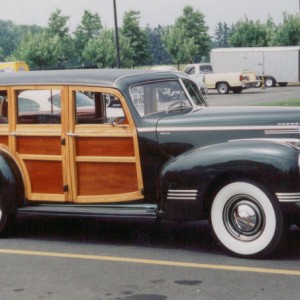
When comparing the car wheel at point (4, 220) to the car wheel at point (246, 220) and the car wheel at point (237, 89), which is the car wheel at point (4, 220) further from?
the car wheel at point (237, 89)

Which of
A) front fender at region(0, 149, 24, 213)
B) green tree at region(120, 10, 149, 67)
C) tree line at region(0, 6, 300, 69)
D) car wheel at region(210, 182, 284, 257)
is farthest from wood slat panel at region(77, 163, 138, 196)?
green tree at region(120, 10, 149, 67)

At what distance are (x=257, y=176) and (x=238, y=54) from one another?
46132 mm

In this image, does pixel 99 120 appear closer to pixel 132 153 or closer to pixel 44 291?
pixel 132 153

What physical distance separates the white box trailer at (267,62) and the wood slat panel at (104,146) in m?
44.4

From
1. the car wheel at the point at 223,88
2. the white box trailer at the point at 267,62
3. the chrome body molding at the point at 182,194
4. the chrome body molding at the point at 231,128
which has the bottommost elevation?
the chrome body molding at the point at 182,194

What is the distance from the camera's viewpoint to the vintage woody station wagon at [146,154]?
6.15 meters

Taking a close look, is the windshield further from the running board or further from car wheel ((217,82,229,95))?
car wheel ((217,82,229,95))

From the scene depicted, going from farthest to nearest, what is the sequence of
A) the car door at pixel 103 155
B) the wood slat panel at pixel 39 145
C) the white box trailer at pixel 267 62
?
the white box trailer at pixel 267 62 → the wood slat panel at pixel 39 145 → the car door at pixel 103 155

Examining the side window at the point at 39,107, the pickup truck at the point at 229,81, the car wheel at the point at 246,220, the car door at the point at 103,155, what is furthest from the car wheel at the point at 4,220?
the pickup truck at the point at 229,81

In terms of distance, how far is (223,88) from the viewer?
4319 cm

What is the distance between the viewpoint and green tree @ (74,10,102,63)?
79.7m

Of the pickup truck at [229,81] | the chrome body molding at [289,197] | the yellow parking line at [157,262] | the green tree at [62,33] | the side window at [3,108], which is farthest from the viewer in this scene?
the green tree at [62,33]

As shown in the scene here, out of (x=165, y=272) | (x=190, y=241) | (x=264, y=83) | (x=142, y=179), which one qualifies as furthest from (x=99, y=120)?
(x=264, y=83)

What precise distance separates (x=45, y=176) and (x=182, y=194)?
1515mm
